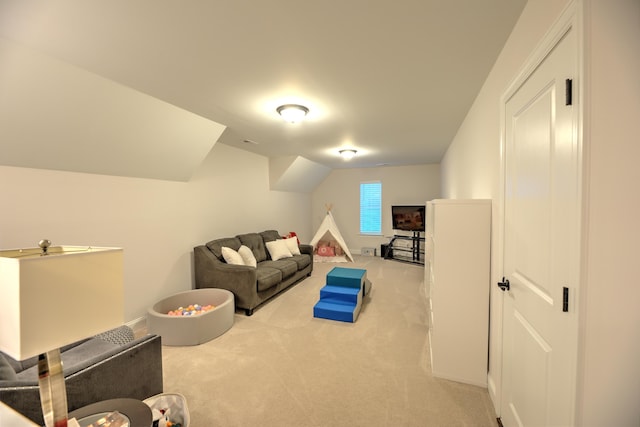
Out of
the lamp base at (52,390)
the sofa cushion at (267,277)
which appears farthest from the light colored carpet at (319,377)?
the lamp base at (52,390)

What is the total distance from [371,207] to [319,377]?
5786 millimetres

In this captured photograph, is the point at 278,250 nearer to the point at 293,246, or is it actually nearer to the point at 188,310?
the point at 293,246

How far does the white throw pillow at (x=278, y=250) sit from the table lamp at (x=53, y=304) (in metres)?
3.98

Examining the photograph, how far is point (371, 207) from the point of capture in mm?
7645

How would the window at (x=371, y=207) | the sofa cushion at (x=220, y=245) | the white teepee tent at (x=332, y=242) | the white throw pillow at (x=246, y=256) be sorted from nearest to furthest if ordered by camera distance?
the sofa cushion at (x=220, y=245)
the white throw pillow at (x=246, y=256)
the white teepee tent at (x=332, y=242)
the window at (x=371, y=207)

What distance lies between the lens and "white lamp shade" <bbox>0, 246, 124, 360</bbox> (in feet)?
2.42

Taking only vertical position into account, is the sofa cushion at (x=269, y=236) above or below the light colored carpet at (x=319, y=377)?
above

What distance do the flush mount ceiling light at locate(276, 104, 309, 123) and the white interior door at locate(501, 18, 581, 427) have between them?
183 centimetres

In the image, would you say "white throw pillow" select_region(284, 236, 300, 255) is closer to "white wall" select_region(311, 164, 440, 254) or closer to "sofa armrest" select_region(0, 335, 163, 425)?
"white wall" select_region(311, 164, 440, 254)

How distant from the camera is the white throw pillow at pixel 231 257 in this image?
3.84 m

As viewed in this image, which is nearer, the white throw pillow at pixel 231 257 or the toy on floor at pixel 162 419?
the toy on floor at pixel 162 419

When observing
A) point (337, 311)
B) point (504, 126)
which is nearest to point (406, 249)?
point (337, 311)

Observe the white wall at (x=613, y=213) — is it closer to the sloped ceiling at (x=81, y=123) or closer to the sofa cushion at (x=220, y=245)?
the sloped ceiling at (x=81, y=123)

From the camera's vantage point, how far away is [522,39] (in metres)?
1.50
